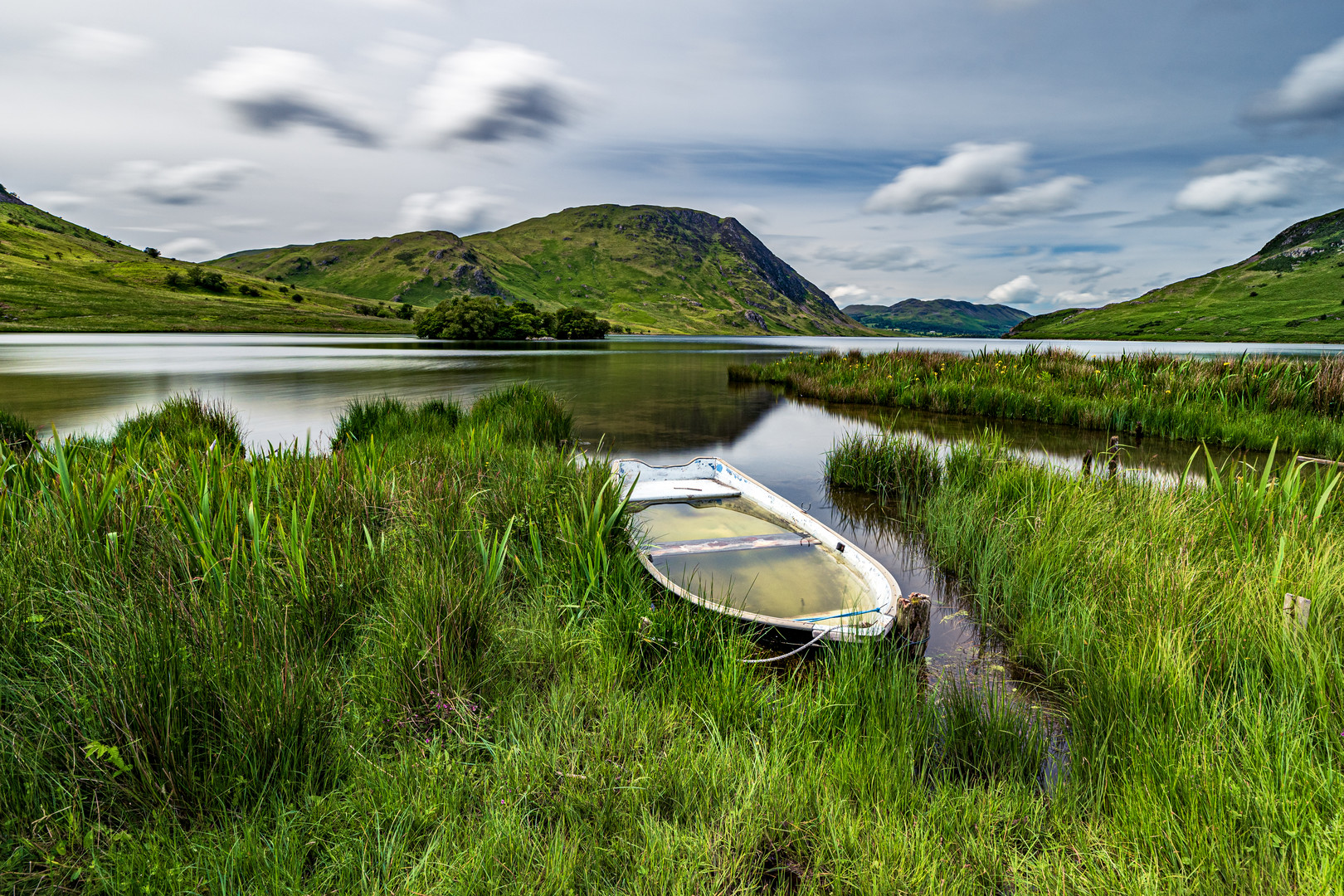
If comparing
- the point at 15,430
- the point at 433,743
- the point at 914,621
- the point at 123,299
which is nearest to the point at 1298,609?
the point at 914,621

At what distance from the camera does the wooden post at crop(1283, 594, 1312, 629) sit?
3234 mm

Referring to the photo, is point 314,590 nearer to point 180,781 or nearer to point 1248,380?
point 180,781

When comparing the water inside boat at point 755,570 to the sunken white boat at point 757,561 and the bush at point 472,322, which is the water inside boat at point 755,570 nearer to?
the sunken white boat at point 757,561

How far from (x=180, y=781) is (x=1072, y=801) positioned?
407cm

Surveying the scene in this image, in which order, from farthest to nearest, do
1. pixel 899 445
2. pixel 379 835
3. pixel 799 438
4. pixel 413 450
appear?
Answer: pixel 799 438 → pixel 899 445 → pixel 413 450 → pixel 379 835

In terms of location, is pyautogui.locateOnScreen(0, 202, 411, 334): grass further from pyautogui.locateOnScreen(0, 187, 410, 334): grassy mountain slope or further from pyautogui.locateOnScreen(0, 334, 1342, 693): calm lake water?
pyautogui.locateOnScreen(0, 334, 1342, 693): calm lake water

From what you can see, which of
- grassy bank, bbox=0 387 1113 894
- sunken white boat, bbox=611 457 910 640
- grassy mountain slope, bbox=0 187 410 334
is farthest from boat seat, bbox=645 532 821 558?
grassy mountain slope, bbox=0 187 410 334

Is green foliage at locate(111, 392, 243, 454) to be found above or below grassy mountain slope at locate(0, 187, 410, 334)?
below

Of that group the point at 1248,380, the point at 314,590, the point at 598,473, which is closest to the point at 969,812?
the point at 314,590

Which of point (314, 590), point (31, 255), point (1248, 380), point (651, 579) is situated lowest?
point (651, 579)

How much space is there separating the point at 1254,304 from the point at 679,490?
171 m

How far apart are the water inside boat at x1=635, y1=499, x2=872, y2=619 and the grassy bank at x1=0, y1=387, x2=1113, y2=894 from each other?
0.92 meters

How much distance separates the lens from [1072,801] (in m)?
2.69

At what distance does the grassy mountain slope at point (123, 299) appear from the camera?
92.2 meters
